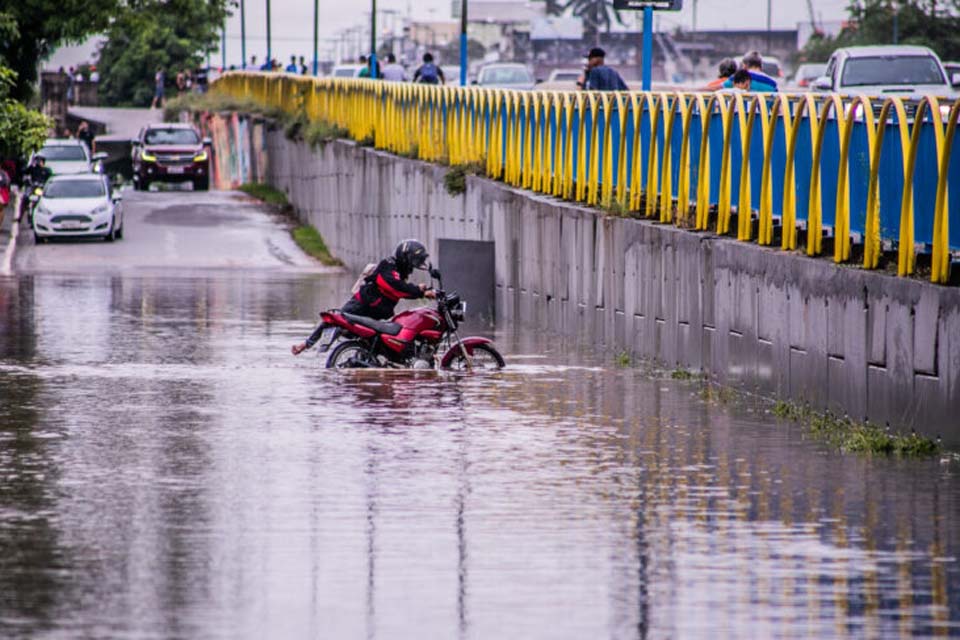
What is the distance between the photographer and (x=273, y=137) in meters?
60.4

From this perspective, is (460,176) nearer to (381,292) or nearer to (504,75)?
(381,292)

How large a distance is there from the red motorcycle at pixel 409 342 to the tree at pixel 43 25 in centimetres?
3003

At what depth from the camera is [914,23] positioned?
260 feet

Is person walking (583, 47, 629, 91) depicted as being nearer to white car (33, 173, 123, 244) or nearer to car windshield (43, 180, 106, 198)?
white car (33, 173, 123, 244)

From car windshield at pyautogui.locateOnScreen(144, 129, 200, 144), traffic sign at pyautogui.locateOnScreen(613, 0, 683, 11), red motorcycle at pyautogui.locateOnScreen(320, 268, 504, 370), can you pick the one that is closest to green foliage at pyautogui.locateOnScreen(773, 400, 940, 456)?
red motorcycle at pyautogui.locateOnScreen(320, 268, 504, 370)

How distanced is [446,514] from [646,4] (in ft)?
51.5

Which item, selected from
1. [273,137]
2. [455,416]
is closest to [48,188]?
[273,137]

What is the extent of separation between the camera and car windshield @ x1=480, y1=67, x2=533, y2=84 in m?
58.3

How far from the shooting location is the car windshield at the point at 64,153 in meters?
57.2

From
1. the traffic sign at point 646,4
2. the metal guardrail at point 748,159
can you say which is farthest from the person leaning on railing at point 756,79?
the traffic sign at point 646,4

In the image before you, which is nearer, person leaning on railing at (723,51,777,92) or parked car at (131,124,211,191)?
person leaning on railing at (723,51,777,92)

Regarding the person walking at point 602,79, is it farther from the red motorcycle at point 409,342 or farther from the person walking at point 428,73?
the person walking at point 428,73

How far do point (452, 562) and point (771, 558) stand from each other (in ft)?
4.67

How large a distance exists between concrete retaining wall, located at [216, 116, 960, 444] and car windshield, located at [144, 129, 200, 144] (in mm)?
32725
